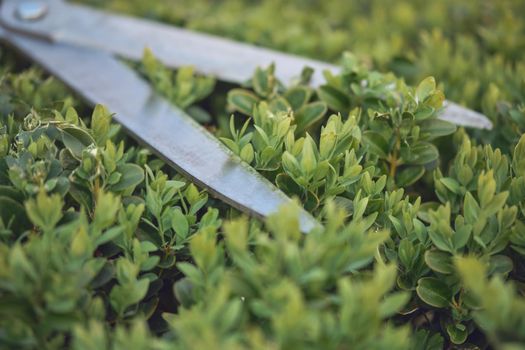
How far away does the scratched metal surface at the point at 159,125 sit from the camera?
1451 mm

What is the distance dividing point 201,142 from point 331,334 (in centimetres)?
73

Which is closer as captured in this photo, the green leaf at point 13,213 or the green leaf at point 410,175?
the green leaf at point 13,213

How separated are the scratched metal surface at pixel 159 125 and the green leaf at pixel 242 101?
158 millimetres

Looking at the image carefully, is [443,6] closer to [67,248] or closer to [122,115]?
[122,115]

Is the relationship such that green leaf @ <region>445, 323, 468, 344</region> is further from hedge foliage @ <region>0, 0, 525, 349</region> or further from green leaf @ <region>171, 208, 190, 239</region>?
green leaf @ <region>171, 208, 190, 239</region>

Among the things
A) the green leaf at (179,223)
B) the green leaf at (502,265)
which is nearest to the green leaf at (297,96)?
the green leaf at (179,223)

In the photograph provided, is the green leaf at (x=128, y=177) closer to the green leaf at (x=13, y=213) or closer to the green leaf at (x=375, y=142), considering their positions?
the green leaf at (x=13, y=213)

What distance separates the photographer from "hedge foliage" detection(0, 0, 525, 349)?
44.7 inches

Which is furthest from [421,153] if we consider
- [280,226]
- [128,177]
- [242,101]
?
[128,177]

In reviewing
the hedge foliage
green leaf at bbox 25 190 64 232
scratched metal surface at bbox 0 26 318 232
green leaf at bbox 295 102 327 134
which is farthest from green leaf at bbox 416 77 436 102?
green leaf at bbox 25 190 64 232

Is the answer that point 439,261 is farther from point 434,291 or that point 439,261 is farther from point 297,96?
point 297,96

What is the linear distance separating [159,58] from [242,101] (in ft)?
1.49

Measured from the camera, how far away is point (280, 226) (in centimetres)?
120

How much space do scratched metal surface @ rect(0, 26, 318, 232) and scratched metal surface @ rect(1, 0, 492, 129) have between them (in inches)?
2.3
